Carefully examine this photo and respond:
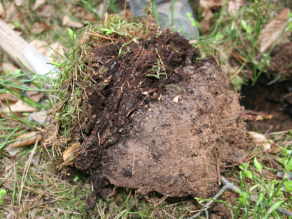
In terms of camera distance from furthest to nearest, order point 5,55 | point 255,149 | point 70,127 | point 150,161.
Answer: point 5,55, point 255,149, point 70,127, point 150,161

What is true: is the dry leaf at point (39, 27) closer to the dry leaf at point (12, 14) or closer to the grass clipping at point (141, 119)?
the dry leaf at point (12, 14)

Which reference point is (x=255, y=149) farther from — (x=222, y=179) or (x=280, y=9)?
(x=280, y=9)

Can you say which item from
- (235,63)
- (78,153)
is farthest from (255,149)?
(78,153)

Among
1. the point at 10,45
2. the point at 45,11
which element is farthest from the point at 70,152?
the point at 45,11

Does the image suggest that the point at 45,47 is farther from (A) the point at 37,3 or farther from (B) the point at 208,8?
Answer: (B) the point at 208,8

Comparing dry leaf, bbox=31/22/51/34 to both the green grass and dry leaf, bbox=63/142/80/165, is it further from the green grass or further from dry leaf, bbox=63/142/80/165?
dry leaf, bbox=63/142/80/165

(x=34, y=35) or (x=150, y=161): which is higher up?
(x=34, y=35)

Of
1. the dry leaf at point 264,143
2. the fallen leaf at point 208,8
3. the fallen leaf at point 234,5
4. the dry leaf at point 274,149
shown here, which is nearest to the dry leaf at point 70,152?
the dry leaf at point 264,143

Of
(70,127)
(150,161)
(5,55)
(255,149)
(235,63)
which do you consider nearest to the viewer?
(150,161)
